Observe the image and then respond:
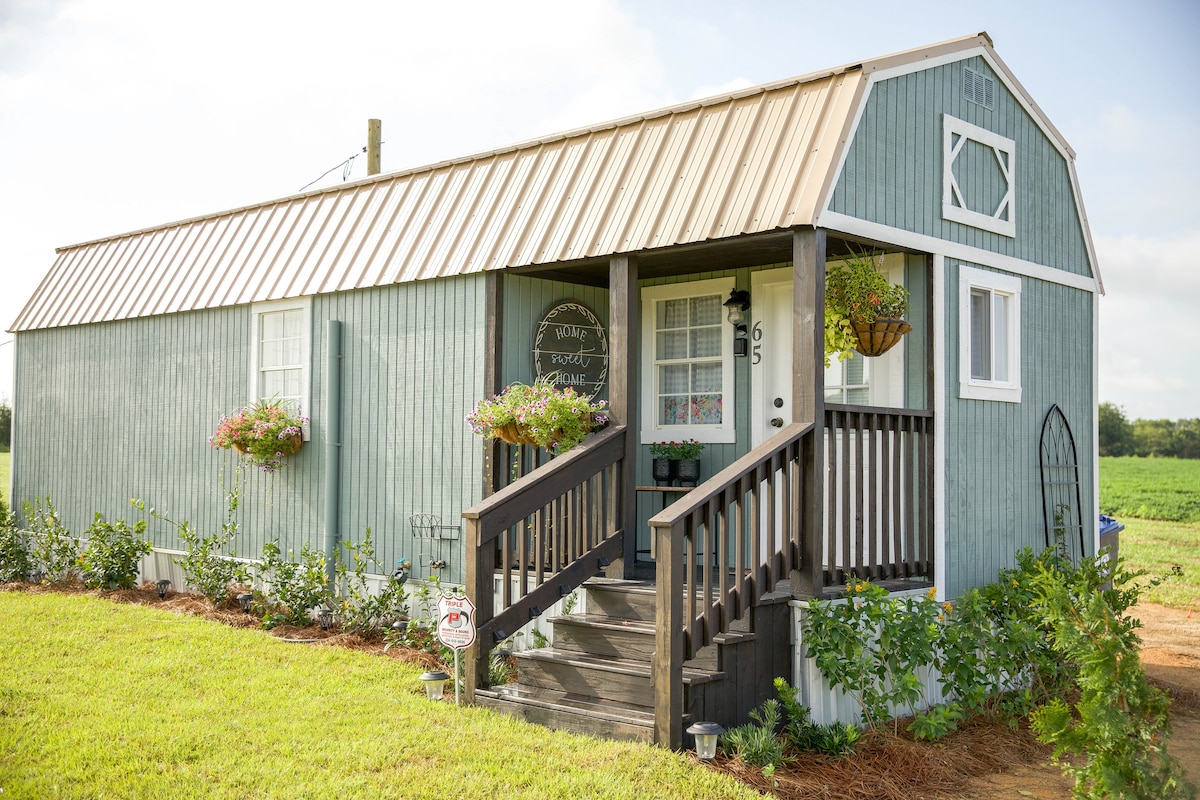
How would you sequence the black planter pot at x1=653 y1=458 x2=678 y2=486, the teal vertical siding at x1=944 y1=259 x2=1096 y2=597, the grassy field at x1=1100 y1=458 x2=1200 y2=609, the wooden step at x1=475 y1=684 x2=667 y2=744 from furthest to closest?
the grassy field at x1=1100 y1=458 x2=1200 y2=609, the black planter pot at x1=653 y1=458 x2=678 y2=486, the teal vertical siding at x1=944 y1=259 x2=1096 y2=597, the wooden step at x1=475 y1=684 x2=667 y2=744

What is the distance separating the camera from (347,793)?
15.1 feet

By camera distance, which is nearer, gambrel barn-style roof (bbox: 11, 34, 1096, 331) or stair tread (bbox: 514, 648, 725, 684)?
stair tread (bbox: 514, 648, 725, 684)

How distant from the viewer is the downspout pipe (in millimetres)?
8664

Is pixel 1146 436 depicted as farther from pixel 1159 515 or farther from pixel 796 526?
pixel 796 526

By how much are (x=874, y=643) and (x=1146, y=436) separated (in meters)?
33.8

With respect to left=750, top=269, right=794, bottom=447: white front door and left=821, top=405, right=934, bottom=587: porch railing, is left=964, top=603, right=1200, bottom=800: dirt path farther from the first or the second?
left=750, top=269, right=794, bottom=447: white front door

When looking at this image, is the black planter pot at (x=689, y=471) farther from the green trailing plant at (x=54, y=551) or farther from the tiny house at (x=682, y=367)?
the green trailing plant at (x=54, y=551)

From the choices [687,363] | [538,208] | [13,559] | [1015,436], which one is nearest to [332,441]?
[538,208]

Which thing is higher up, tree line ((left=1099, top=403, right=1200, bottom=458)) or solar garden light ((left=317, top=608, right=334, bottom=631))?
tree line ((left=1099, top=403, right=1200, bottom=458))

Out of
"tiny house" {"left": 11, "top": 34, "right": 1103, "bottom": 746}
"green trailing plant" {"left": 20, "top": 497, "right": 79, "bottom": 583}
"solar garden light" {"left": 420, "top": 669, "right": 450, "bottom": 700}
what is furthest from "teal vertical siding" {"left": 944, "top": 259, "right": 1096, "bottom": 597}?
"green trailing plant" {"left": 20, "top": 497, "right": 79, "bottom": 583}

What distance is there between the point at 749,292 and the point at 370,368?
3082mm

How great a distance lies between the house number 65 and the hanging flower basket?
109cm

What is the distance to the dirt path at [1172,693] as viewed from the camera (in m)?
5.34

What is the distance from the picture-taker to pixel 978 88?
7.34 metres
